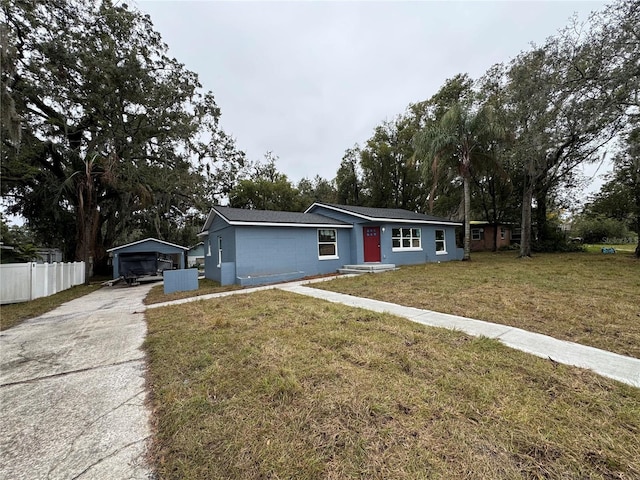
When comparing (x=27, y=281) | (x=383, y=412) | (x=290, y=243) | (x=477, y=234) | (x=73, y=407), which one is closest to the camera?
(x=383, y=412)

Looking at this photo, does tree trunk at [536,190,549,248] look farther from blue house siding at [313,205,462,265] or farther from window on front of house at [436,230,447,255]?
window on front of house at [436,230,447,255]

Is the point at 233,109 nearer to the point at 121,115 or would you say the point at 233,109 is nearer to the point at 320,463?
the point at 121,115

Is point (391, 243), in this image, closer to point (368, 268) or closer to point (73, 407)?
point (368, 268)

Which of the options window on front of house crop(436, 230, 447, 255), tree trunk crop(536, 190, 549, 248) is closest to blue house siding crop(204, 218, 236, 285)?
window on front of house crop(436, 230, 447, 255)

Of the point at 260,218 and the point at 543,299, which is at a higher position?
the point at 260,218

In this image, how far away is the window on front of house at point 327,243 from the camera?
12.7 m

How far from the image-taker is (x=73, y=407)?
243 centimetres

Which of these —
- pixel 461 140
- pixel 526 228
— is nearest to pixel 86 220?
pixel 461 140

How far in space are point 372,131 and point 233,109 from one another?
13216 millimetres

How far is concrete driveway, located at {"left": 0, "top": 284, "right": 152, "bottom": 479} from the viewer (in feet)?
5.79

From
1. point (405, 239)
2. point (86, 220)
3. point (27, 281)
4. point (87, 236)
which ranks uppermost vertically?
point (86, 220)

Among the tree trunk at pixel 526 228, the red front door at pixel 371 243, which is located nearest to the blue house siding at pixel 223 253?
the red front door at pixel 371 243

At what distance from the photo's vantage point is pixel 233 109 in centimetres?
2120

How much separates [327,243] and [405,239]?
4.50 m
